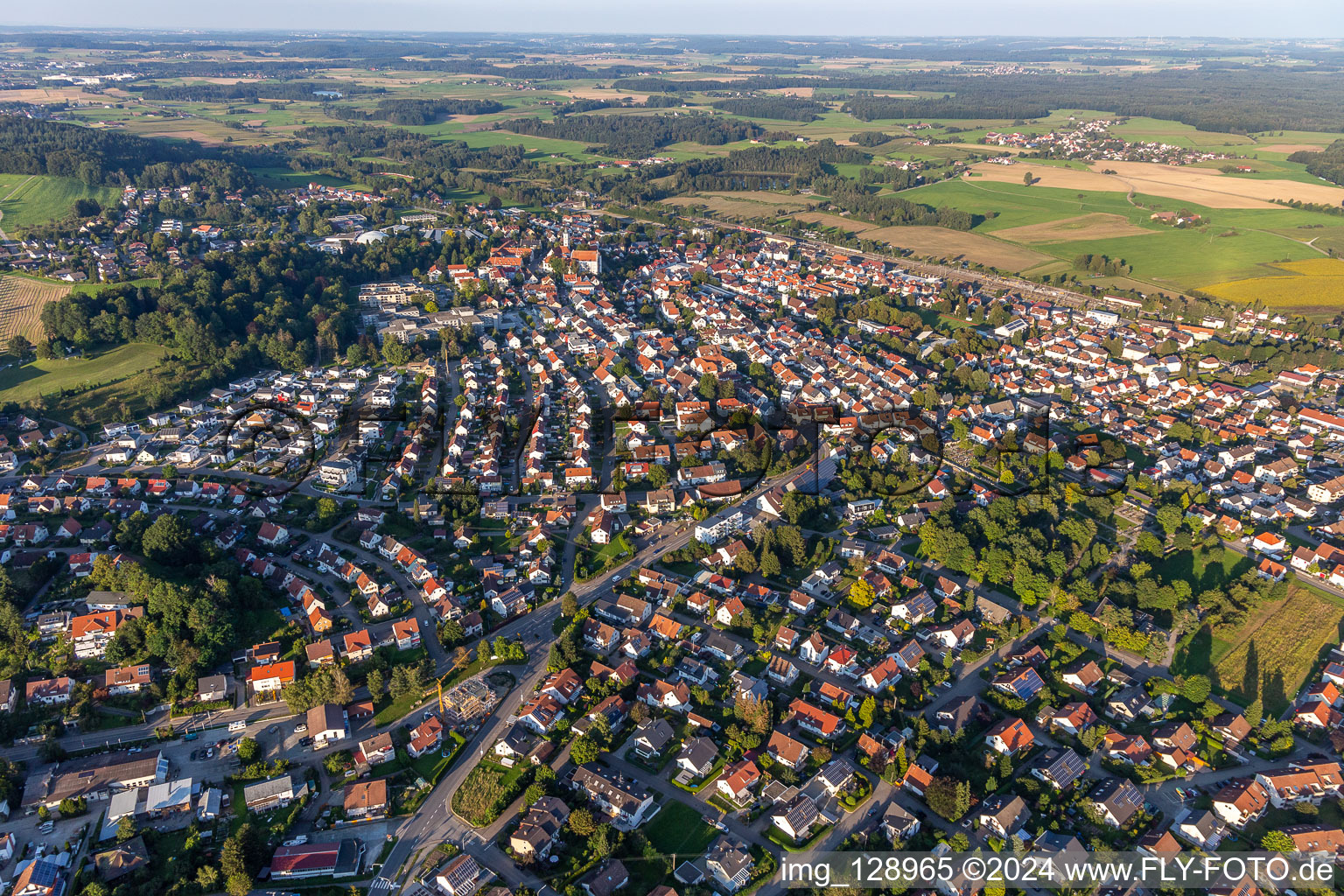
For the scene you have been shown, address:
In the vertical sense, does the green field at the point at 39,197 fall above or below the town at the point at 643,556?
above

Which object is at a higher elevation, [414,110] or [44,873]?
[414,110]

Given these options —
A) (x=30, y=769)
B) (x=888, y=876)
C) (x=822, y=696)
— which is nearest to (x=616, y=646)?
(x=822, y=696)

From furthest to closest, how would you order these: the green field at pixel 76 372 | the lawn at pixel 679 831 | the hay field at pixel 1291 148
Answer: the hay field at pixel 1291 148 < the green field at pixel 76 372 < the lawn at pixel 679 831

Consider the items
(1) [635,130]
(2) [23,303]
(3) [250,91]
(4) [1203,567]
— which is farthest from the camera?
(3) [250,91]

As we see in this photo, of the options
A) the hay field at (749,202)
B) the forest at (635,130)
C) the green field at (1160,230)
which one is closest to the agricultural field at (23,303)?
the hay field at (749,202)

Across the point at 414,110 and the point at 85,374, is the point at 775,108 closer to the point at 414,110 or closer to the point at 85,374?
the point at 414,110

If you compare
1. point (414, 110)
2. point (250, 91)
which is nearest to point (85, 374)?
point (414, 110)

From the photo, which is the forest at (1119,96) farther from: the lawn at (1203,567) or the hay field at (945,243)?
the lawn at (1203,567)

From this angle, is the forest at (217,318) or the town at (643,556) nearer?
the town at (643,556)
